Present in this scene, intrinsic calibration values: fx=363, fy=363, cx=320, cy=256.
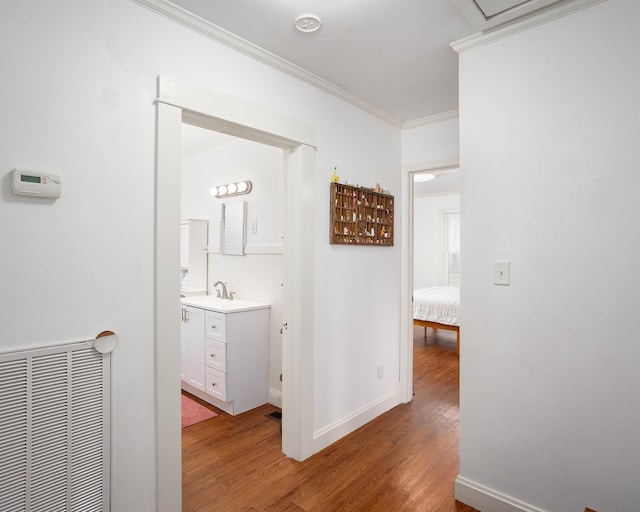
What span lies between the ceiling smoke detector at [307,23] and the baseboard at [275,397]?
282 cm

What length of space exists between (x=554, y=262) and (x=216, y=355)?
8.66 feet

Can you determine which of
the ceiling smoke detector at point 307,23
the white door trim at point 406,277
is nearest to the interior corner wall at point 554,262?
the ceiling smoke detector at point 307,23

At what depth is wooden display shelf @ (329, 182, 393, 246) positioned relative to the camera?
2686 millimetres

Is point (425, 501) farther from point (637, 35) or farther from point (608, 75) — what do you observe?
point (637, 35)

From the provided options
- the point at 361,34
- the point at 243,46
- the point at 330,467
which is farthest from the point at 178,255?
the point at 330,467

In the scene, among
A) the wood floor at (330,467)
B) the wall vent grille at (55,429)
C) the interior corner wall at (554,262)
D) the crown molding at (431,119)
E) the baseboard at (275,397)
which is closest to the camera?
the wall vent grille at (55,429)

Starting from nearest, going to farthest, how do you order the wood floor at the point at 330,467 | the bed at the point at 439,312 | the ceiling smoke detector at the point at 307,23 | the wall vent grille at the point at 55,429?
the wall vent grille at the point at 55,429 → the ceiling smoke detector at the point at 307,23 → the wood floor at the point at 330,467 → the bed at the point at 439,312

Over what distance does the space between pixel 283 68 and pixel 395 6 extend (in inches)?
31.3

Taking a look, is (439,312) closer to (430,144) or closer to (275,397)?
(430,144)

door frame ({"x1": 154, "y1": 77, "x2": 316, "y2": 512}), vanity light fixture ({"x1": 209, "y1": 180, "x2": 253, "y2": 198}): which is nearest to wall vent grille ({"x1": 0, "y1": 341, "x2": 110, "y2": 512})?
door frame ({"x1": 154, "y1": 77, "x2": 316, "y2": 512})

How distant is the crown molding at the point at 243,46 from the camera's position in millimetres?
1745

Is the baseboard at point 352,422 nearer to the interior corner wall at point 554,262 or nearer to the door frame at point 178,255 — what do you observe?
the door frame at point 178,255

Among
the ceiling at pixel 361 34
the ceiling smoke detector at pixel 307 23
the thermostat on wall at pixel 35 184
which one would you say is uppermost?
the ceiling at pixel 361 34

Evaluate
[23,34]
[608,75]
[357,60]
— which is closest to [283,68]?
[357,60]
